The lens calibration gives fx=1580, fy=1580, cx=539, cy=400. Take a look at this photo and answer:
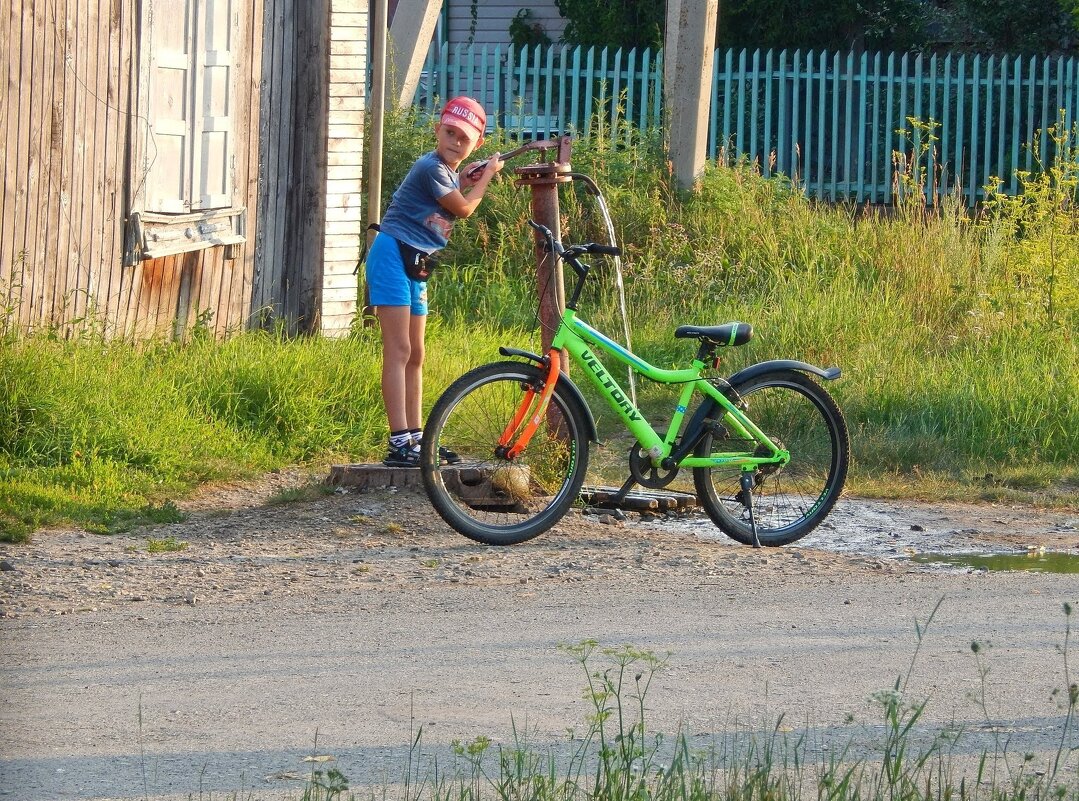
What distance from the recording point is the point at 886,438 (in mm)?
8602

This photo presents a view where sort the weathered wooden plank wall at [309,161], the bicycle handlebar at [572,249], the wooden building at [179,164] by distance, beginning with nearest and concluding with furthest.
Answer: the bicycle handlebar at [572,249], the wooden building at [179,164], the weathered wooden plank wall at [309,161]

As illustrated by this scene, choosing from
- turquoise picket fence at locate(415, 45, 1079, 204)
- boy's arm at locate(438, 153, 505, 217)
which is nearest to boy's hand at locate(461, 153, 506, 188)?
boy's arm at locate(438, 153, 505, 217)

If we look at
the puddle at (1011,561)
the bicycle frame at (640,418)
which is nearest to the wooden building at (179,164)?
the bicycle frame at (640,418)

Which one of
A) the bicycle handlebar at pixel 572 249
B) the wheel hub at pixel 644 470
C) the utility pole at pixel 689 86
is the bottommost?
the wheel hub at pixel 644 470

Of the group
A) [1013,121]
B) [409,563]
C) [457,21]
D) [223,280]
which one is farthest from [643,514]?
[457,21]

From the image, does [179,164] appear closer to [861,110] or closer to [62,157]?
[62,157]

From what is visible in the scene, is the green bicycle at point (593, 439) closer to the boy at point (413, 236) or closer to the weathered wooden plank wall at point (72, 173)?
the boy at point (413, 236)

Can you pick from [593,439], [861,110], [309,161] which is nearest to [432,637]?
[593,439]

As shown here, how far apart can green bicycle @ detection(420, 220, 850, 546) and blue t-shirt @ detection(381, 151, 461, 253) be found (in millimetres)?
450

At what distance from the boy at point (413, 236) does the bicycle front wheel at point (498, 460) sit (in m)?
0.40

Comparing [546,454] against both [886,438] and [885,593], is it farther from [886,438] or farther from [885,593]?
[886,438]

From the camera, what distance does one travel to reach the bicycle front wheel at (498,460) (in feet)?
20.7

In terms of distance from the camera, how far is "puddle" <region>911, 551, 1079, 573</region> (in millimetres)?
6301

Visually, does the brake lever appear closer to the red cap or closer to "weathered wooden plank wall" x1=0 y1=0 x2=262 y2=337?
the red cap
